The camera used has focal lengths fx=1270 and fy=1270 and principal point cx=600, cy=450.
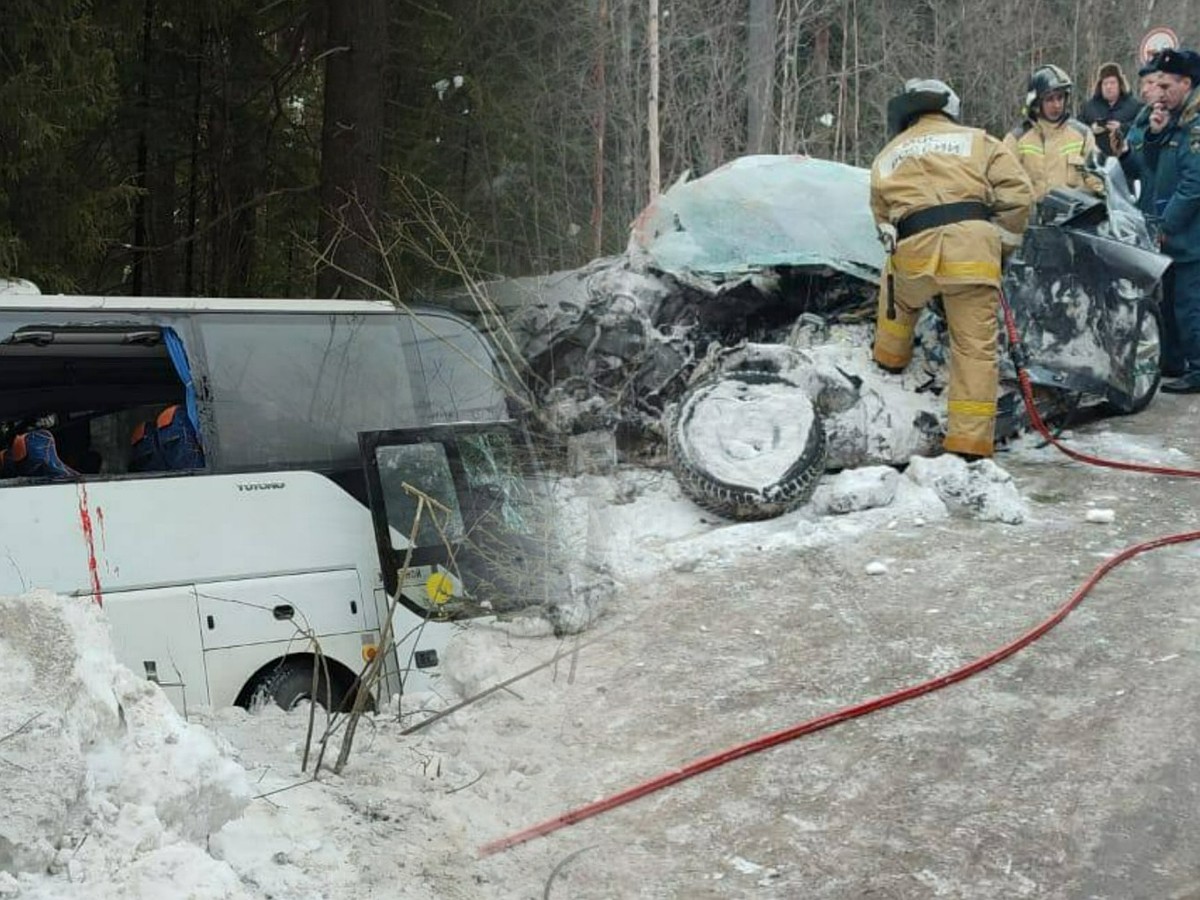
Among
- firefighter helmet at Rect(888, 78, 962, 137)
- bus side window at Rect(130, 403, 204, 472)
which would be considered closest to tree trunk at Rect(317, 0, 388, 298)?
bus side window at Rect(130, 403, 204, 472)

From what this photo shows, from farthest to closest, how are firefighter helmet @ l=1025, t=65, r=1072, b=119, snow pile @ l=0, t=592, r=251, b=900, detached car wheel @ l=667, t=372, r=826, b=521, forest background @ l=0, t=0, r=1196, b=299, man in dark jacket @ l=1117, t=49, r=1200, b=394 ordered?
firefighter helmet @ l=1025, t=65, r=1072, b=119
forest background @ l=0, t=0, r=1196, b=299
man in dark jacket @ l=1117, t=49, r=1200, b=394
detached car wheel @ l=667, t=372, r=826, b=521
snow pile @ l=0, t=592, r=251, b=900

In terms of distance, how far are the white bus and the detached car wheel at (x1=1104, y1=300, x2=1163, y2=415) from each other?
182 inches

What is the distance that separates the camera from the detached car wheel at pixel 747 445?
6.61m

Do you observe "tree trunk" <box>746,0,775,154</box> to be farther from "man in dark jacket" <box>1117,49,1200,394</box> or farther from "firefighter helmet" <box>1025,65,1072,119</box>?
"man in dark jacket" <box>1117,49,1200,394</box>

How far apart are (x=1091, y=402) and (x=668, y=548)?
3476 millimetres

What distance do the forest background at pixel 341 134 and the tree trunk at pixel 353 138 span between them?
2 centimetres

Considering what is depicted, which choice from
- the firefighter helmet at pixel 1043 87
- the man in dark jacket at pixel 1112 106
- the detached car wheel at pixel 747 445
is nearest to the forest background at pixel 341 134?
the detached car wheel at pixel 747 445

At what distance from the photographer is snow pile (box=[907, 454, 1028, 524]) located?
21.3 feet

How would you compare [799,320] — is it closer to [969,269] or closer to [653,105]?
[969,269]

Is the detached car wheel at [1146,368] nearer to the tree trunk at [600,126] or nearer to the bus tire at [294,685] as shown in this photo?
the bus tire at [294,685]

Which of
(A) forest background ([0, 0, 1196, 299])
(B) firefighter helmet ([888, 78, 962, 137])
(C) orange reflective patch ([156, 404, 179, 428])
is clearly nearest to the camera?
(C) orange reflective patch ([156, 404, 179, 428])

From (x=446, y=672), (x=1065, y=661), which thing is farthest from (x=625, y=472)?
(x=1065, y=661)

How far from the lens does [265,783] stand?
11.7ft

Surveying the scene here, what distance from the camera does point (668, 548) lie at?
6.36 m
